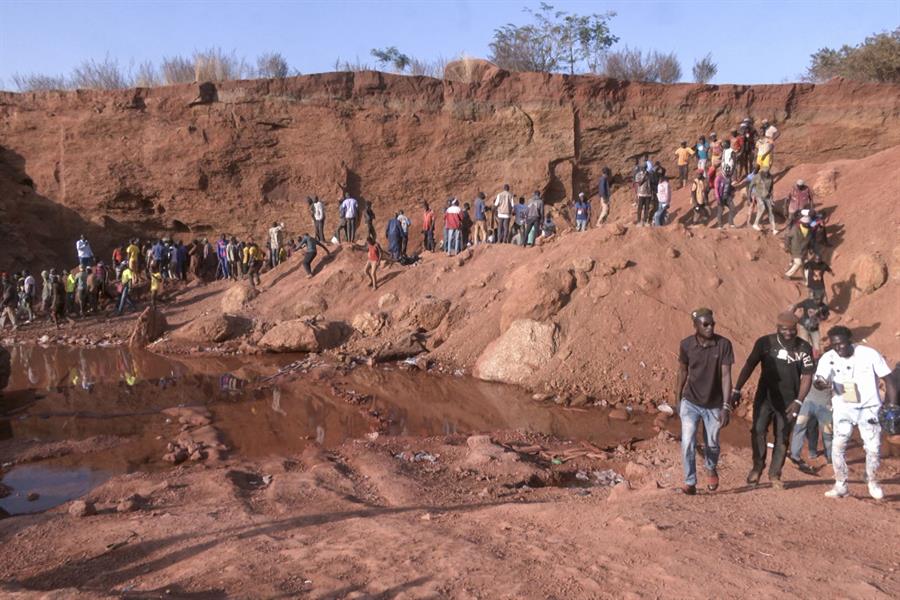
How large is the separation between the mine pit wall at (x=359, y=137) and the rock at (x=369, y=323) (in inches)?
328

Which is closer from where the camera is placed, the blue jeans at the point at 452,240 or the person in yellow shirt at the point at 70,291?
the blue jeans at the point at 452,240

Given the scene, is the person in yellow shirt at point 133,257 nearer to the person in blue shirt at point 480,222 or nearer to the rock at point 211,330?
the rock at point 211,330

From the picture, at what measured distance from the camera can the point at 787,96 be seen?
72.9 ft

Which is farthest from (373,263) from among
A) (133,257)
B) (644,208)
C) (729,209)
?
(133,257)

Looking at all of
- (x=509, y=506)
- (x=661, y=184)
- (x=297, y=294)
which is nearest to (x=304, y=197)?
(x=297, y=294)

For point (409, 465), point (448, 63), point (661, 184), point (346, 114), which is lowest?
point (409, 465)

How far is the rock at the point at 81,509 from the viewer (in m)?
5.86

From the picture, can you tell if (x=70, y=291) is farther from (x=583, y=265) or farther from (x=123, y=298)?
(x=583, y=265)

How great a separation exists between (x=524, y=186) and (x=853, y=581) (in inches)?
753

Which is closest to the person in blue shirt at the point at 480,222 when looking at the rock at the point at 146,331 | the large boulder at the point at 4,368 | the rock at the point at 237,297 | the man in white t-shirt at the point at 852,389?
the rock at the point at 237,297

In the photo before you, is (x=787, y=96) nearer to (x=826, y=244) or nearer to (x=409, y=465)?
(x=826, y=244)

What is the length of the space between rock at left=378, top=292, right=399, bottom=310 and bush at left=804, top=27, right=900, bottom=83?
18.6 m

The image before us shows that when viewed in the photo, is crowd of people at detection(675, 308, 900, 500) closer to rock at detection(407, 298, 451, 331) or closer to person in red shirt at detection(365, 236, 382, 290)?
rock at detection(407, 298, 451, 331)

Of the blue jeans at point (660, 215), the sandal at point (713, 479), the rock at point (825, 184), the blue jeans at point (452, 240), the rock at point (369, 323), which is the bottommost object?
the sandal at point (713, 479)
